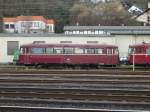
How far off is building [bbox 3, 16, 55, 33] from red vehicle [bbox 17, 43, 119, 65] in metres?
55.7

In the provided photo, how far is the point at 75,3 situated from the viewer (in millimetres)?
95500

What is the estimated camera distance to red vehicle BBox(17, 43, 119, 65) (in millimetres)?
41719

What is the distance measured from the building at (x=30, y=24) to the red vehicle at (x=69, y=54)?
55.7 meters

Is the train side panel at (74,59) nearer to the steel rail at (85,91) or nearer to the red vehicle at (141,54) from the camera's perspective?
the red vehicle at (141,54)

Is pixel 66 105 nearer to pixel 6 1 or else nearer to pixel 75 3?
pixel 6 1

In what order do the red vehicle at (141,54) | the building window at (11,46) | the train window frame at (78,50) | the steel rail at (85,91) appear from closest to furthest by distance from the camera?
1. the steel rail at (85,91)
2. the red vehicle at (141,54)
3. the train window frame at (78,50)
4. the building window at (11,46)

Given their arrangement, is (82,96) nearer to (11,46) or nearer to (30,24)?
(11,46)

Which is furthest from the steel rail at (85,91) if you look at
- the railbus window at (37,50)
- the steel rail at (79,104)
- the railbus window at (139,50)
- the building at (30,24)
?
the building at (30,24)

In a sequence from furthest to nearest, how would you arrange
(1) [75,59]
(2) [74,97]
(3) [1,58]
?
(3) [1,58] → (1) [75,59] → (2) [74,97]

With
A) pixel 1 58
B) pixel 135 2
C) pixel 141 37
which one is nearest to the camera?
pixel 1 58

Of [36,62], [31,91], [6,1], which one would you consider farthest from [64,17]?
[31,91]

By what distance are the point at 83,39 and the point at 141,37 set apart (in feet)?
26.0

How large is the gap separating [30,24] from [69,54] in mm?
77295

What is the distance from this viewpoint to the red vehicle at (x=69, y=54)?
4172 cm
